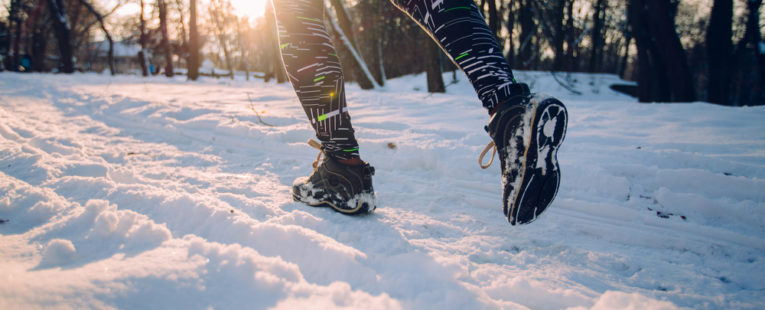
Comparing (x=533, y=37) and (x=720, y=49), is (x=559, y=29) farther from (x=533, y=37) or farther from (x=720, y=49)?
(x=533, y=37)

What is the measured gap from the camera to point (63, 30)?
12367 mm

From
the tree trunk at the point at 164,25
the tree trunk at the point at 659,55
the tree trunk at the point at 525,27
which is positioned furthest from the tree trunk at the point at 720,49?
the tree trunk at the point at 164,25

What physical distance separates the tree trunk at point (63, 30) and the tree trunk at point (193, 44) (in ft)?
16.1

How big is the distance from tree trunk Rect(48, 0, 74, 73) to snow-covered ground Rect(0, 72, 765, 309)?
14.3 meters

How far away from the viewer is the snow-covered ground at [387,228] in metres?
0.70

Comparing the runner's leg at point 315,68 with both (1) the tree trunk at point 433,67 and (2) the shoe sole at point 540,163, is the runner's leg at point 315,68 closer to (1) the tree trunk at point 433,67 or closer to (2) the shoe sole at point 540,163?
(2) the shoe sole at point 540,163

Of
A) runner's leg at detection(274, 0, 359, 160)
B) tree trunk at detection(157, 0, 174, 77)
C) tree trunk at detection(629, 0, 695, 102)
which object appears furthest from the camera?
tree trunk at detection(157, 0, 174, 77)

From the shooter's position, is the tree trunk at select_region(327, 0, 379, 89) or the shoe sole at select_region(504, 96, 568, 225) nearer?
the shoe sole at select_region(504, 96, 568, 225)

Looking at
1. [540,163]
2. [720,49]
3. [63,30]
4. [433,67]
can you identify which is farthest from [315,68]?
[63,30]

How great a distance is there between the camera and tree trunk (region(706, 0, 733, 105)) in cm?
601

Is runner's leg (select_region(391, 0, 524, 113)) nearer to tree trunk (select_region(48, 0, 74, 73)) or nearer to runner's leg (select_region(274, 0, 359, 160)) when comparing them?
runner's leg (select_region(274, 0, 359, 160))

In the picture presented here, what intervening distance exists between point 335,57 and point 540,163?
0.74m

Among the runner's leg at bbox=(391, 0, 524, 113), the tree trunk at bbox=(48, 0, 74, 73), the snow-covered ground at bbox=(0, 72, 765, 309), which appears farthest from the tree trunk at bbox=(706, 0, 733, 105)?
the tree trunk at bbox=(48, 0, 74, 73)

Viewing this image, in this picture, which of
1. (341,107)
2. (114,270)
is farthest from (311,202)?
(114,270)
